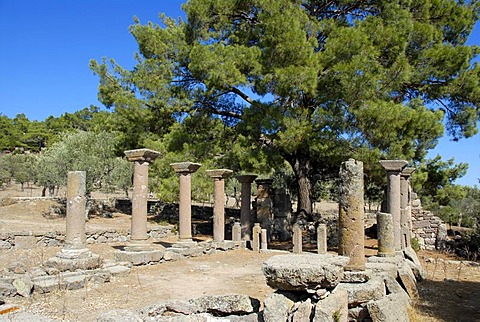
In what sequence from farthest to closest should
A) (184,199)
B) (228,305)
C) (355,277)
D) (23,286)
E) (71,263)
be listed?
(184,199), (71,263), (23,286), (355,277), (228,305)

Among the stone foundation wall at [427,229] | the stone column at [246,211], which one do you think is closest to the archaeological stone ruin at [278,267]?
the stone column at [246,211]

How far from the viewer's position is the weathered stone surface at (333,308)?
503 centimetres

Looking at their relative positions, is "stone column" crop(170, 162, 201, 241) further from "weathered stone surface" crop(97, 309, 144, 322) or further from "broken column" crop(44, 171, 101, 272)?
"weathered stone surface" crop(97, 309, 144, 322)

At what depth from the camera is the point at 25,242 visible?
48.1 feet

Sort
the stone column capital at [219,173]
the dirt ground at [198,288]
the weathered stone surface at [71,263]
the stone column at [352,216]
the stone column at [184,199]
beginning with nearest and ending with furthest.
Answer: the dirt ground at [198,288]
the stone column at [352,216]
the weathered stone surface at [71,263]
the stone column at [184,199]
the stone column capital at [219,173]

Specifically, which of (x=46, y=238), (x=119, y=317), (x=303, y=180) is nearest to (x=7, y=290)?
(x=119, y=317)

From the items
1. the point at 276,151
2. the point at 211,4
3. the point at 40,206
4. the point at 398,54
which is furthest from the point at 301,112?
the point at 40,206

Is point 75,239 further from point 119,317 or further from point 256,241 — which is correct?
point 256,241

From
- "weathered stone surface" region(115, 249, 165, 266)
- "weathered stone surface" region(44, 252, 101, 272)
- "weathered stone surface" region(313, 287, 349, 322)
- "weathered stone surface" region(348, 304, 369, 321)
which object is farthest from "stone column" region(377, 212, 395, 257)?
"weathered stone surface" region(44, 252, 101, 272)

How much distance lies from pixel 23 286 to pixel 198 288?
3.32 meters

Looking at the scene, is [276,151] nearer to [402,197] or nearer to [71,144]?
[402,197]

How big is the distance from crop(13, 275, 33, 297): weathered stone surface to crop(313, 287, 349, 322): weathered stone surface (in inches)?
204

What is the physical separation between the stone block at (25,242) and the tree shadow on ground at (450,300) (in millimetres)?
12744

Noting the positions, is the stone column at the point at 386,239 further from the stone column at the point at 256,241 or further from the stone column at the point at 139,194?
the stone column at the point at 139,194
